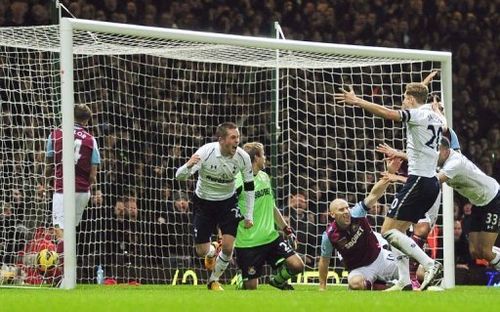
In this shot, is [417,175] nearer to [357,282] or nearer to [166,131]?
[357,282]

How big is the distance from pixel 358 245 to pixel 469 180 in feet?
4.63

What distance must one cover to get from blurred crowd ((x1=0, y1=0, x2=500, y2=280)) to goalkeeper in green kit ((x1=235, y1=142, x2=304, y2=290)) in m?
2.08

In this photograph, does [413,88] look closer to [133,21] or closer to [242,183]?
[242,183]

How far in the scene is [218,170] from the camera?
12555mm

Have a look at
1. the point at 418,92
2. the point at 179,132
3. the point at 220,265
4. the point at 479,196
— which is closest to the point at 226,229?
the point at 220,265

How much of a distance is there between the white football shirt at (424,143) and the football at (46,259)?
13.2ft

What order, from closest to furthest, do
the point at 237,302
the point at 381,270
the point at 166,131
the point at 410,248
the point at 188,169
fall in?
the point at 237,302
the point at 410,248
the point at 188,169
the point at 381,270
the point at 166,131

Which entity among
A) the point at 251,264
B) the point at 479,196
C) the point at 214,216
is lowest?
the point at 251,264

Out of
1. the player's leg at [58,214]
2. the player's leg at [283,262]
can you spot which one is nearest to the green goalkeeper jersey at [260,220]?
the player's leg at [283,262]

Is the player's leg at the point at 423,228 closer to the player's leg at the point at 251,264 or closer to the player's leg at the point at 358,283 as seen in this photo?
the player's leg at the point at 358,283

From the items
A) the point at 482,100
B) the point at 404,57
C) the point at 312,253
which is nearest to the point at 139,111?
the point at 312,253

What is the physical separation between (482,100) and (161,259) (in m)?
8.23

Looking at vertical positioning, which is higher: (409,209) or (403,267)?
(409,209)

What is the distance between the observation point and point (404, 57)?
1366cm
